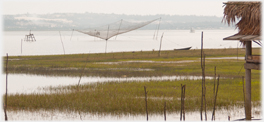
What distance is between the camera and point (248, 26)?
8938 millimetres

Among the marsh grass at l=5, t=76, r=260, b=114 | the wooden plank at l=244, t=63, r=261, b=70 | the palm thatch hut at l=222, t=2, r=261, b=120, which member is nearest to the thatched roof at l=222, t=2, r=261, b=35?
the palm thatch hut at l=222, t=2, r=261, b=120

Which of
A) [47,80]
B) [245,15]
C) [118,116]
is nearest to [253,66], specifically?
[245,15]

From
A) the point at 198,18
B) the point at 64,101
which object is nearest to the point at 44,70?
the point at 64,101

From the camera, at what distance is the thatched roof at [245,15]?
858 cm

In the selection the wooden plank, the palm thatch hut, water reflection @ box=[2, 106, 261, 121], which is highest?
the palm thatch hut

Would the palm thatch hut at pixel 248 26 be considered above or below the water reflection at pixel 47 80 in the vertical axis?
above

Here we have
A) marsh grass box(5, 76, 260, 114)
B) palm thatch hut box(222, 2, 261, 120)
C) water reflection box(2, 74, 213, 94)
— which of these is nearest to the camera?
palm thatch hut box(222, 2, 261, 120)

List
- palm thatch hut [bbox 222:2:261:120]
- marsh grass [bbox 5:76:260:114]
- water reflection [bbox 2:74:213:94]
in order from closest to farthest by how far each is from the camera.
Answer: palm thatch hut [bbox 222:2:261:120]
marsh grass [bbox 5:76:260:114]
water reflection [bbox 2:74:213:94]

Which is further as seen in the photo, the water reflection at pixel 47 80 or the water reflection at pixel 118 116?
the water reflection at pixel 47 80

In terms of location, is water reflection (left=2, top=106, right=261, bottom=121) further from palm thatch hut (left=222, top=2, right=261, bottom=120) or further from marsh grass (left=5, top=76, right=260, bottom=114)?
palm thatch hut (left=222, top=2, right=261, bottom=120)

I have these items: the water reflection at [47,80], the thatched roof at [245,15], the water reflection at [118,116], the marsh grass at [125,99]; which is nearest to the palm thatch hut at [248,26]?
the thatched roof at [245,15]

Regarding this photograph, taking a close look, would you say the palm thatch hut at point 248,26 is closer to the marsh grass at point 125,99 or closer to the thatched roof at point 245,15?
the thatched roof at point 245,15

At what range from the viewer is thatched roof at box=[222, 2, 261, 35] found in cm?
858

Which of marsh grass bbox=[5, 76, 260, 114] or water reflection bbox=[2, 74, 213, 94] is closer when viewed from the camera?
marsh grass bbox=[5, 76, 260, 114]
